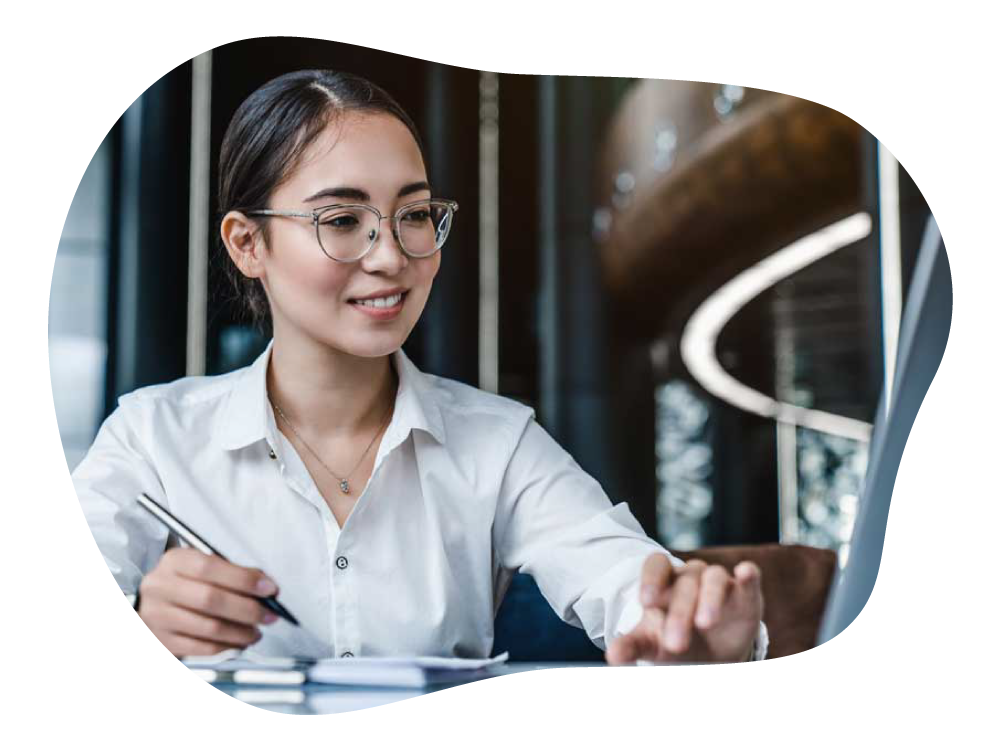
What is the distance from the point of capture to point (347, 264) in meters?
1.31

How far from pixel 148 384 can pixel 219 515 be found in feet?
0.57

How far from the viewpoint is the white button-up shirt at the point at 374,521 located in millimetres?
1328

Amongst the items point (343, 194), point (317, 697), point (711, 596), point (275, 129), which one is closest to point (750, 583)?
point (711, 596)

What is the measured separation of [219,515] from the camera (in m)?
1.33

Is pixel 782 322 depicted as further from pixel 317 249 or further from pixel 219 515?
pixel 219 515

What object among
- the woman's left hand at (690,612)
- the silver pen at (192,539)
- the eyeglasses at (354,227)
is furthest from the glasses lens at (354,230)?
the woman's left hand at (690,612)

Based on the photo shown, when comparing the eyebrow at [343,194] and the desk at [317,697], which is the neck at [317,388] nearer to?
the eyebrow at [343,194]

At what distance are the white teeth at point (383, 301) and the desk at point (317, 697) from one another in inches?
16.4

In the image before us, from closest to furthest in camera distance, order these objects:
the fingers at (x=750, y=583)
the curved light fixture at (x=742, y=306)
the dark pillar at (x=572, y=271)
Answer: the fingers at (x=750, y=583) < the dark pillar at (x=572, y=271) < the curved light fixture at (x=742, y=306)

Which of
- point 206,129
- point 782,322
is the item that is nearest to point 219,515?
point 206,129

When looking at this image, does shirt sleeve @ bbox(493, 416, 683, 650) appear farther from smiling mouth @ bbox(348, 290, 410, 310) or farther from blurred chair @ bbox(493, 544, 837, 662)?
smiling mouth @ bbox(348, 290, 410, 310)

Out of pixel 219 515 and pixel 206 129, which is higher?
pixel 206 129

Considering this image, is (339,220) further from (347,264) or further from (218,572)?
(218,572)

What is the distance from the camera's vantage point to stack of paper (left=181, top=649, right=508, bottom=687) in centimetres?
132
